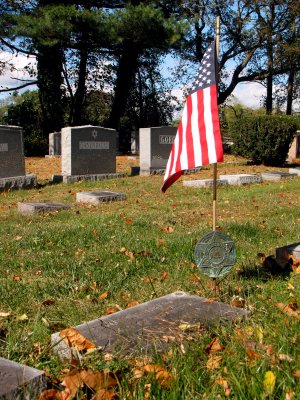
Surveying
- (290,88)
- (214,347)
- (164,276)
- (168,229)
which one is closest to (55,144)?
(290,88)

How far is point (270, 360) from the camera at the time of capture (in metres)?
2.42

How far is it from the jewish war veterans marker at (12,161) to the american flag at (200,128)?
8441 millimetres

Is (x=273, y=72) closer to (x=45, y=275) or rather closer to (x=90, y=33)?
(x=90, y=33)

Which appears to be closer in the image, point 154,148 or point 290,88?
point 154,148

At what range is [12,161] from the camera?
12047 millimetres

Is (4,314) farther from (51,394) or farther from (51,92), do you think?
(51,92)

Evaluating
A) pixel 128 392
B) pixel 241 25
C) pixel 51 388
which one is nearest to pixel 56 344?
pixel 51 388

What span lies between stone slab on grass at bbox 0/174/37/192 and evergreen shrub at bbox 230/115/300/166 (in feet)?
25.2

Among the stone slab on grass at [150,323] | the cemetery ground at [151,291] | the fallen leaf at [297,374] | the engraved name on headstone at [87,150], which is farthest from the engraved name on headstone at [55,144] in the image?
the fallen leaf at [297,374]

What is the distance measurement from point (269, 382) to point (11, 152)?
35.1ft

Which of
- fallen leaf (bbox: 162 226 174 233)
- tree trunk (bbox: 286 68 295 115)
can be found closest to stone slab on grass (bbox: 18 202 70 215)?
fallen leaf (bbox: 162 226 174 233)

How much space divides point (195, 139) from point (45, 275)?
70.5 inches

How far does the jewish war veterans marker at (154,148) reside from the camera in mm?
14945

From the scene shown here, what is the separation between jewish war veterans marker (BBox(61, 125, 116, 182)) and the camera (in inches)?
517
